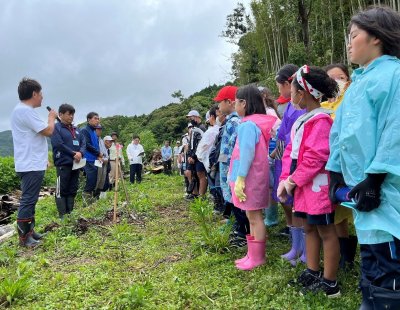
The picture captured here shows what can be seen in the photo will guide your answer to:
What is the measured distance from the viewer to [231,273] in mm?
3430

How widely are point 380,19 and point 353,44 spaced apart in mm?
167

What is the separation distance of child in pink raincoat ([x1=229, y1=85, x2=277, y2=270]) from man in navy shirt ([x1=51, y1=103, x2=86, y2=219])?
3.27 metres

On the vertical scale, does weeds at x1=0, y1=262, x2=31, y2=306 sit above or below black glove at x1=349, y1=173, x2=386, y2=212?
below

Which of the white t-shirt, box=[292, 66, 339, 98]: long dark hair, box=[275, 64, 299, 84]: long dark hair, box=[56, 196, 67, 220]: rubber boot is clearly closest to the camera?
box=[292, 66, 339, 98]: long dark hair

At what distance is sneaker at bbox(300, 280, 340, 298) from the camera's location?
106 inches

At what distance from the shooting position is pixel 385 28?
74.3 inches

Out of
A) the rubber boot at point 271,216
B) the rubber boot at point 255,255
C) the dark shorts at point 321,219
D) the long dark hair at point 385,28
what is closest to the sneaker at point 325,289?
the dark shorts at point 321,219

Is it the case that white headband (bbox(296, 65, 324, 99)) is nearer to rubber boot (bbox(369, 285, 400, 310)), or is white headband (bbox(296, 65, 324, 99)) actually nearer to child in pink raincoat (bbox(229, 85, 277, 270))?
child in pink raincoat (bbox(229, 85, 277, 270))

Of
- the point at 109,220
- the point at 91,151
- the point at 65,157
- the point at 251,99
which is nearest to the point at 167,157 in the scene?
the point at 91,151

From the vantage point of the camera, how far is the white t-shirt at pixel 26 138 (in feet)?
15.4

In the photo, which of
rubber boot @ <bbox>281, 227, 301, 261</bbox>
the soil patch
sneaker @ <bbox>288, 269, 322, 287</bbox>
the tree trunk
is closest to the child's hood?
rubber boot @ <bbox>281, 227, 301, 261</bbox>

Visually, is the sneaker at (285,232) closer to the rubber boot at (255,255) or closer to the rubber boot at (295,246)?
the rubber boot at (295,246)

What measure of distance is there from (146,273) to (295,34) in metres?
17.6

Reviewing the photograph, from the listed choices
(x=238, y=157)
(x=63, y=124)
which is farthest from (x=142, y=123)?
(x=238, y=157)
